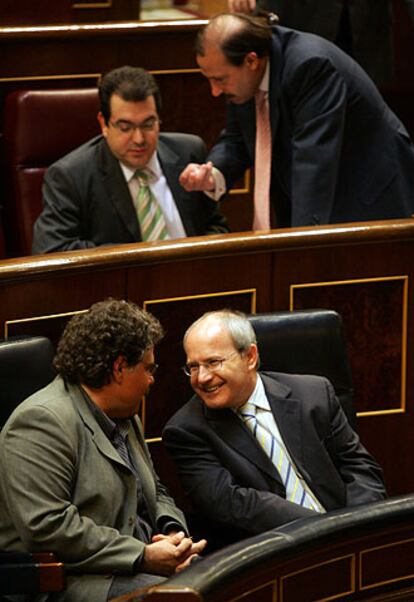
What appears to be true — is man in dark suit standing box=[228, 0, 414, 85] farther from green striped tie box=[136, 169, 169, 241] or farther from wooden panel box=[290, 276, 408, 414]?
wooden panel box=[290, 276, 408, 414]

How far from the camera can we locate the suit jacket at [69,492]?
7.82 feet

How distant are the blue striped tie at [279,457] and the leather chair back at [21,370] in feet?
1.44

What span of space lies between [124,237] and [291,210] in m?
0.44

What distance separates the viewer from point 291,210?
351 cm

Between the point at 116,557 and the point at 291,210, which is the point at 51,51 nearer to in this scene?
the point at 291,210

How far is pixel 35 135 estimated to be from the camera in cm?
374

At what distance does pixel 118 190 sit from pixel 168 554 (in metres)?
1.21

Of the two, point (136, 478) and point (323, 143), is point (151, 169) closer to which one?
point (323, 143)

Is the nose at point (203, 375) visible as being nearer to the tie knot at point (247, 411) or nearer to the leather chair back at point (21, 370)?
the tie knot at point (247, 411)

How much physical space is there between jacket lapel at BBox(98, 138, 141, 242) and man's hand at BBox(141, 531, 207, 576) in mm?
1090

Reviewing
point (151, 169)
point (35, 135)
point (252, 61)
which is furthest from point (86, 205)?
point (252, 61)

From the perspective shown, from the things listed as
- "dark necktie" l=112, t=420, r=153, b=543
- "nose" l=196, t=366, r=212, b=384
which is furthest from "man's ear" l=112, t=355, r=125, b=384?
"nose" l=196, t=366, r=212, b=384

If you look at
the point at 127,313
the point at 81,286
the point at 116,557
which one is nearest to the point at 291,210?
the point at 81,286

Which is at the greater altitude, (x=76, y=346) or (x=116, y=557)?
(x=76, y=346)
